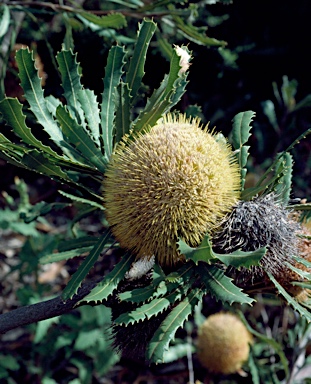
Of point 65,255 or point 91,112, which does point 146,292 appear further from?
point 91,112

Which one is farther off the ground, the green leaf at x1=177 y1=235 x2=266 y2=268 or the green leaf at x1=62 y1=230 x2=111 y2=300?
the green leaf at x1=177 y1=235 x2=266 y2=268

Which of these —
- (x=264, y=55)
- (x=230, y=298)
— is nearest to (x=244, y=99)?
(x=264, y=55)

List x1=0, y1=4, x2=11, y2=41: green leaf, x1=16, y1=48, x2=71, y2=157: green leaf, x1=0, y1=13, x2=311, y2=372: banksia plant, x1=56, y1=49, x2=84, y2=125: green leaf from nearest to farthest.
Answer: x1=0, y1=13, x2=311, y2=372: banksia plant → x1=16, y1=48, x2=71, y2=157: green leaf → x1=56, y1=49, x2=84, y2=125: green leaf → x1=0, y1=4, x2=11, y2=41: green leaf

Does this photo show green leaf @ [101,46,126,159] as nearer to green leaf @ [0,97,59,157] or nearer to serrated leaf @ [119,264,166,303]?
green leaf @ [0,97,59,157]

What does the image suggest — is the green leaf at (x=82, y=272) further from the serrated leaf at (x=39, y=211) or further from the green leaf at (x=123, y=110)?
the serrated leaf at (x=39, y=211)

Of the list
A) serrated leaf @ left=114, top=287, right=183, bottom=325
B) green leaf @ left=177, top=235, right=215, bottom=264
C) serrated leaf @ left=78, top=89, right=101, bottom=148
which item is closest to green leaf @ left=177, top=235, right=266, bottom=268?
green leaf @ left=177, top=235, right=215, bottom=264

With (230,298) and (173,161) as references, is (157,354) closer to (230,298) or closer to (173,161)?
(230,298)

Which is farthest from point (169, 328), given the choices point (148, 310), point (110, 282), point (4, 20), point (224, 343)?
point (4, 20)
